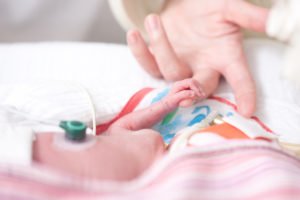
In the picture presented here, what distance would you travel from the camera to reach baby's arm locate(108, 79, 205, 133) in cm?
65

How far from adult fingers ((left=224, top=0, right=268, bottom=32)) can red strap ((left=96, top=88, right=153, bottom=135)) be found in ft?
0.51

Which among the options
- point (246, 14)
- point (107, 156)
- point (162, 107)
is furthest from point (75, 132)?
point (246, 14)

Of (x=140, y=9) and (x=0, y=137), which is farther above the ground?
(x=140, y=9)

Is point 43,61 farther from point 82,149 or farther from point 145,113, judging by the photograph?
point 82,149

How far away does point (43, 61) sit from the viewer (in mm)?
808

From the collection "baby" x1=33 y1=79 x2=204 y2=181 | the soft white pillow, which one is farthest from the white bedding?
"baby" x1=33 y1=79 x2=204 y2=181

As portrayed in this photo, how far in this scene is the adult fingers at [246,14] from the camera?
0.67 m

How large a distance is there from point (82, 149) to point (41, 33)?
561 millimetres

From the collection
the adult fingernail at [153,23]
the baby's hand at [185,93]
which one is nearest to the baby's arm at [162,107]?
the baby's hand at [185,93]

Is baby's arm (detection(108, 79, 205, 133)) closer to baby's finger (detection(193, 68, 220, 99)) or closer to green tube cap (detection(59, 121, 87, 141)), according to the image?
baby's finger (detection(193, 68, 220, 99))

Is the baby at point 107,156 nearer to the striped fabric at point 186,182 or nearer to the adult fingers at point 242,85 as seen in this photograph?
the striped fabric at point 186,182

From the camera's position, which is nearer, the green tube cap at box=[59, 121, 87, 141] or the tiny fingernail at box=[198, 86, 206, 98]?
the green tube cap at box=[59, 121, 87, 141]

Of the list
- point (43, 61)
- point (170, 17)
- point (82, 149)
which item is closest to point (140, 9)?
point (170, 17)

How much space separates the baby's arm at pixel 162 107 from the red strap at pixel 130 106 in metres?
0.03
